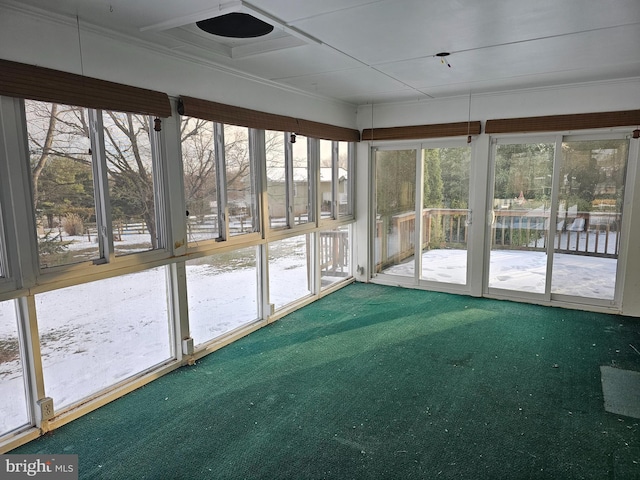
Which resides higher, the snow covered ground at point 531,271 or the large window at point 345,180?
the large window at point 345,180

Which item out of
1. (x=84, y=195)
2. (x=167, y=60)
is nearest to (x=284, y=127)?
(x=167, y=60)

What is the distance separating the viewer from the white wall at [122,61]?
2.20 meters

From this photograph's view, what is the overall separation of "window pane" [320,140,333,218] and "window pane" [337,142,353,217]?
18 centimetres

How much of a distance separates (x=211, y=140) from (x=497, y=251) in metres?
3.41

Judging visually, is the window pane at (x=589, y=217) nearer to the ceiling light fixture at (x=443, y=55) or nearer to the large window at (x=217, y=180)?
the ceiling light fixture at (x=443, y=55)

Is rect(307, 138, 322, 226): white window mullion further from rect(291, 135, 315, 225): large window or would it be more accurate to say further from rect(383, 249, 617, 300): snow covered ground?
rect(383, 249, 617, 300): snow covered ground

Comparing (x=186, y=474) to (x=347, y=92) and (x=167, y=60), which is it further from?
(x=347, y=92)

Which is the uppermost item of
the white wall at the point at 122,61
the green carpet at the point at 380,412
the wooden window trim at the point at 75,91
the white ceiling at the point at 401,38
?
the white ceiling at the point at 401,38

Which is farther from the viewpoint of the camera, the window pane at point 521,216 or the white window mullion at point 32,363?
the window pane at point 521,216

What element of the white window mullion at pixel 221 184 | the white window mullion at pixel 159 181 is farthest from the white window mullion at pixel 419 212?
the white window mullion at pixel 159 181

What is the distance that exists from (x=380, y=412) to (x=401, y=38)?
92.7 inches

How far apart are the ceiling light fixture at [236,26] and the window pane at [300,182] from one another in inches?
68.6

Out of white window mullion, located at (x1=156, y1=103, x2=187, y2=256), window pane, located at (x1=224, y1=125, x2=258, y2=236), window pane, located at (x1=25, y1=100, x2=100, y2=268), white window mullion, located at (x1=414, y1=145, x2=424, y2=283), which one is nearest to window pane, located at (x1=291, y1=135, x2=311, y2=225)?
window pane, located at (x1=224, y1=125, x2=258, y2=236)

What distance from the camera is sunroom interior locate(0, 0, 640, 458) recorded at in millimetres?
2340
